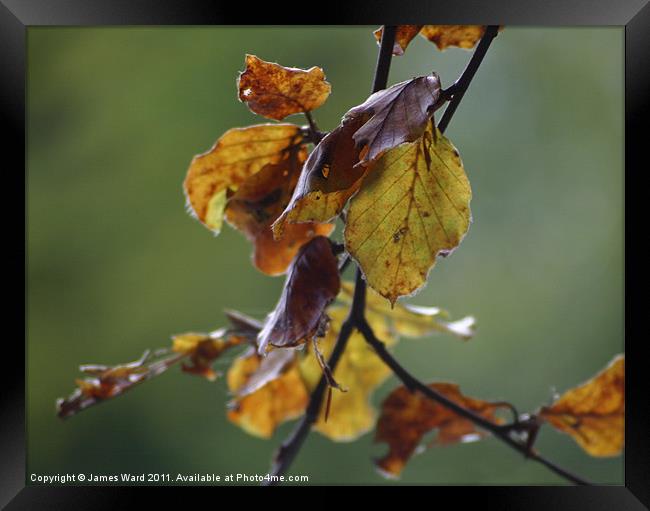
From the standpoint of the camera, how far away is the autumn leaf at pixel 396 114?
0.45 meters

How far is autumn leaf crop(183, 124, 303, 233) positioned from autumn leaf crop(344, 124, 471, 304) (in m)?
0.15

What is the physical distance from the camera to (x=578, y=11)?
670mm

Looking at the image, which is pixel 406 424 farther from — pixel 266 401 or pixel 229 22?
pixel 229 22

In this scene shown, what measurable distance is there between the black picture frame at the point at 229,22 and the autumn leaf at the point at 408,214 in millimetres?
205

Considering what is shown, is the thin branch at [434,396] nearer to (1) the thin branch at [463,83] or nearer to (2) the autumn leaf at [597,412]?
(2) the autumn leaf at [597,412]

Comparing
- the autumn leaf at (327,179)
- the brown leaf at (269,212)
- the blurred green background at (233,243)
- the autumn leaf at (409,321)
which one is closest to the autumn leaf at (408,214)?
the autumn leaf at (327,179)

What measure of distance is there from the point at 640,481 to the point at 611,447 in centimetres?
6

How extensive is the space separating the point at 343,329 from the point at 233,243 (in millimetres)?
2572

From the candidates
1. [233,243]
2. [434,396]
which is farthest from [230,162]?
[233,243]

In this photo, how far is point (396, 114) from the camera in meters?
0.47

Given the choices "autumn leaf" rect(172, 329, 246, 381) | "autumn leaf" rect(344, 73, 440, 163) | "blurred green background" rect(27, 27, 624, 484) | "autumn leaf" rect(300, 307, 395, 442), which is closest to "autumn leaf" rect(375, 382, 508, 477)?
"autumn leaf" rect(300, 307, 395, 442)

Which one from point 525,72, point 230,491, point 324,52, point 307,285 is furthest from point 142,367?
point 525,72

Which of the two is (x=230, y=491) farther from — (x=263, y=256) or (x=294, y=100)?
(x=294, y=100)

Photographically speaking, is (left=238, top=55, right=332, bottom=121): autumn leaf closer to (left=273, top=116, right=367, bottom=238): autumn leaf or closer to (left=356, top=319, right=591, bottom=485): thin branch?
(left=273, top=116, right=367, bottom=238): autumn leaf
